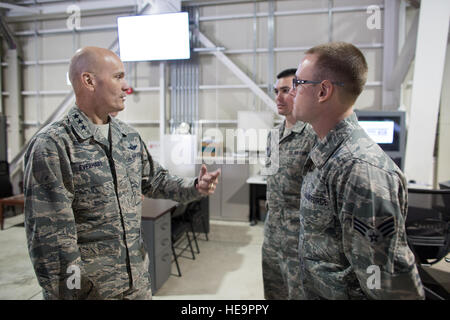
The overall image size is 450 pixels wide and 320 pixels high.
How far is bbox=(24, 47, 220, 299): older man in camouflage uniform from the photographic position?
3.81 ft

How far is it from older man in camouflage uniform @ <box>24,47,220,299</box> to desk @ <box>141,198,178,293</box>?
4.61 feet

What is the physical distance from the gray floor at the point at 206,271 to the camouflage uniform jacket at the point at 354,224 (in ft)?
6.71

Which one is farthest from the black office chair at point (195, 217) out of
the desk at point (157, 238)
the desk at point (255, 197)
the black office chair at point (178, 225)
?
the desk at point (255, 197)

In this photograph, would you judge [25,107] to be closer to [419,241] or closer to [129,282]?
[129,282]

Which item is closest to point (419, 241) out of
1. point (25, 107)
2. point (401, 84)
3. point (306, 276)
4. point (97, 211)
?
point (306, 276)

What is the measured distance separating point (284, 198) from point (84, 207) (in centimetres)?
125

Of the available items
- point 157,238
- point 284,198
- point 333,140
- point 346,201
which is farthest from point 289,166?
point 157,238

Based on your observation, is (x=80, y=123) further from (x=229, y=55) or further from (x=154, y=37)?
(x=229, y=55)

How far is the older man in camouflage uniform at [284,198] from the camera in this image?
77.8 inches

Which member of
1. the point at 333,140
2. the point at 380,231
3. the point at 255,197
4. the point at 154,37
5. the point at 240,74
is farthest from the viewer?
the point at 240,74

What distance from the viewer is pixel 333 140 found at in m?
1.08

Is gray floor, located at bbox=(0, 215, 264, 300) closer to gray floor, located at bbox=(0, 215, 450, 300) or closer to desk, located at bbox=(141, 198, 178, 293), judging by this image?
gray floor, located at bbox=(0, 215, 450, 300)

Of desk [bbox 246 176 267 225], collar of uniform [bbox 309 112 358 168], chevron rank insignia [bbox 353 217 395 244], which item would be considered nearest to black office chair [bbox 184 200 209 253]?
desk [bbox 246 176 267 225]

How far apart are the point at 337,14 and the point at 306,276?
562cm
